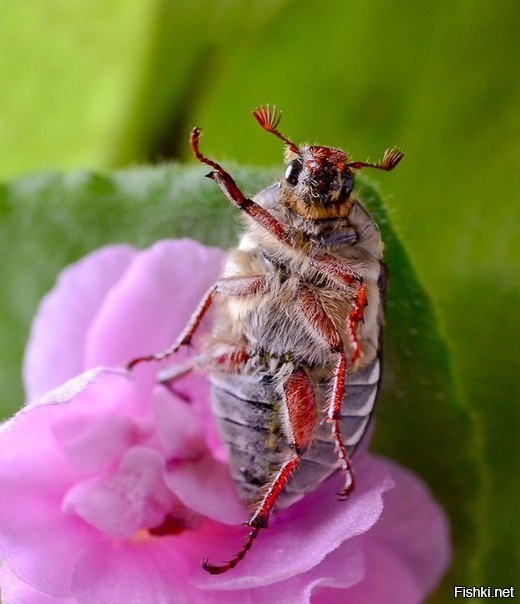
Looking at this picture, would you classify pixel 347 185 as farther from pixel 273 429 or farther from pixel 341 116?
pixel 341 116

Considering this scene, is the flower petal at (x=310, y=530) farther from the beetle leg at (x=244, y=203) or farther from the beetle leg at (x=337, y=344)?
the beetle leg at (x=244, y=203)

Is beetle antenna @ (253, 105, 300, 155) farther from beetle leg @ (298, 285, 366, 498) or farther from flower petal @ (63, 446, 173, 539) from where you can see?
flower petal @ (63, 446, 173, 539)

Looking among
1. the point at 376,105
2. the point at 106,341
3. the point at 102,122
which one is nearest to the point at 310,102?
the point at 376,105

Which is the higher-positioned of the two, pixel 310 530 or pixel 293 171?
pixel 293 171

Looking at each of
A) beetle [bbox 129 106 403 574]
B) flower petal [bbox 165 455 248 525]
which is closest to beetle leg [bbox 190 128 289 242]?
beetle [bbox 129 106 403 574]

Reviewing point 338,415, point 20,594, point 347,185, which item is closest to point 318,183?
point 347,185

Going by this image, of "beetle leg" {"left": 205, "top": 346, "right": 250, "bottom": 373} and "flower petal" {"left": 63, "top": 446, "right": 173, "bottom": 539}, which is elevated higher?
"beetle leg" {"left": 205, "top": 346, "right": 250, "bottom": 373}
